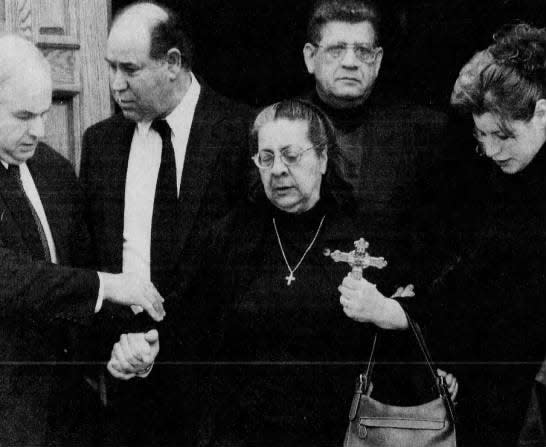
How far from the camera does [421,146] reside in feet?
12.1

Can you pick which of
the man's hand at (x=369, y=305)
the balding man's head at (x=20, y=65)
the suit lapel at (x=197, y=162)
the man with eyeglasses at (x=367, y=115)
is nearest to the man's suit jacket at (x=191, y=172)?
the suit lapel at (x=197, y=162)

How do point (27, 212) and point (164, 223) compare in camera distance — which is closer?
point (27, 212)

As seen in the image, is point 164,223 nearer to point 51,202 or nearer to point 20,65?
point 51,202

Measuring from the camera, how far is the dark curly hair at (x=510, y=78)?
3.10m

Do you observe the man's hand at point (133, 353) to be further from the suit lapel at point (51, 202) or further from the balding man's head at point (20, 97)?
the balding man's head at point (20, 97)

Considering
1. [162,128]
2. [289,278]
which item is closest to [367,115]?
[162,128]

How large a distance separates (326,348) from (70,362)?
0.82 metres

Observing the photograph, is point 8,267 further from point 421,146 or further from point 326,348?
point 421,146

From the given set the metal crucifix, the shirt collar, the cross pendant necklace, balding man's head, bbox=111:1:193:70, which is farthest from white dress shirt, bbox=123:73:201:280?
the metal crucifix

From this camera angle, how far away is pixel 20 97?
10.4ft

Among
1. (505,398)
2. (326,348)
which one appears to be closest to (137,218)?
(326,348)

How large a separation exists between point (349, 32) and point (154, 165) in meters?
0.82

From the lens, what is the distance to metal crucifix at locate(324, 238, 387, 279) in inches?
115

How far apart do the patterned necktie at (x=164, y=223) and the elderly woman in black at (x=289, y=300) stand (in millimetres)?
416
